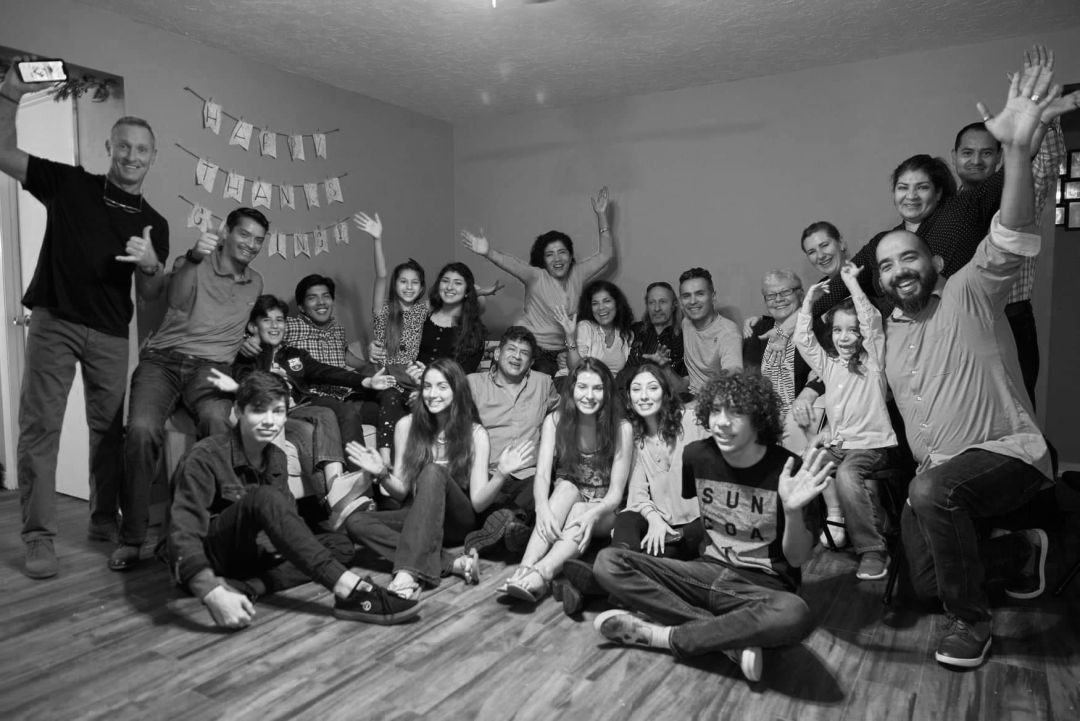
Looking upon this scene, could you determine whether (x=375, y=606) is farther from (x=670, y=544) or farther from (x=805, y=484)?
(x=805, y=484)

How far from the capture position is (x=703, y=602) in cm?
219

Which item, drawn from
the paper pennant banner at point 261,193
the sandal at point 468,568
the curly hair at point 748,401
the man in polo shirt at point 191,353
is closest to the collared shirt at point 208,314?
the man in polo shirt at point 191,353

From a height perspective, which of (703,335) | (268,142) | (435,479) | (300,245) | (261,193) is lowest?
(435,479)

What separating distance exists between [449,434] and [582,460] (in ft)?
1.86

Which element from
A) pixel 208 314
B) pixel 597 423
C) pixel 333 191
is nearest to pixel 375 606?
pixel 597 423

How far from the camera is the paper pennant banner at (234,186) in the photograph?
4137 millimetres

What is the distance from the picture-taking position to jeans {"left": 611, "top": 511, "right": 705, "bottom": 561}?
2594 millimetres

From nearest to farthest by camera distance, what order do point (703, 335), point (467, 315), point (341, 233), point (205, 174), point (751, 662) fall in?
point (751, 662)
point (205, 174)
point (703, 335)
point (467, 315)
point (341, 233)

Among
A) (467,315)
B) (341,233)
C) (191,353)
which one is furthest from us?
(341,233)

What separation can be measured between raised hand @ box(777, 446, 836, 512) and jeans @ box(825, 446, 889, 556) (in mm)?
979

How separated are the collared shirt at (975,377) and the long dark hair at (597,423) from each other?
110cm

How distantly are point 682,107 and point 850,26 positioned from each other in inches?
52.1

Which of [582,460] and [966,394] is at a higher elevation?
[966,394]

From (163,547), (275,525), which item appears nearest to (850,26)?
(275,525)
